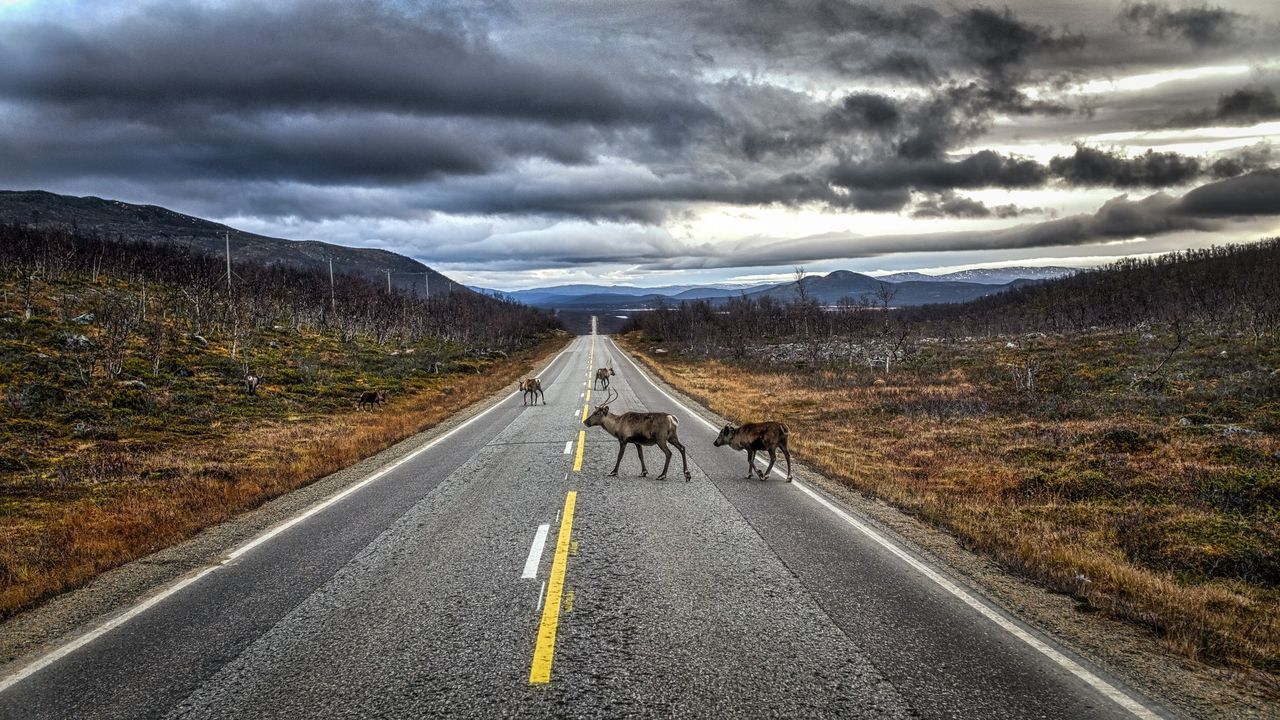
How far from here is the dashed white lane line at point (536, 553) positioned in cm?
709

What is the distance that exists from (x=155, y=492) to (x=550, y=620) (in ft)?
38.2

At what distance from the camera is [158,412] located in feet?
77.4

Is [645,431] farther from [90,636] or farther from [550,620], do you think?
[90,636]

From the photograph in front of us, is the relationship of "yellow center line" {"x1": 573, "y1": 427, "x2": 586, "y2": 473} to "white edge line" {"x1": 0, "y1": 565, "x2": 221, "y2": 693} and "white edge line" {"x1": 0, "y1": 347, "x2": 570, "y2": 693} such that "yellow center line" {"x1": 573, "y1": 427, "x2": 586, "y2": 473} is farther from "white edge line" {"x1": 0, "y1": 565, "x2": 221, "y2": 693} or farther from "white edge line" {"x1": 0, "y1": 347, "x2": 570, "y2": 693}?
"white edge line" {"x1": 0, "y1": 565, "x2": 221, "y2": 693}

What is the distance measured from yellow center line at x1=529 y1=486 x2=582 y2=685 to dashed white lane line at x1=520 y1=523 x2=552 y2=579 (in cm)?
20

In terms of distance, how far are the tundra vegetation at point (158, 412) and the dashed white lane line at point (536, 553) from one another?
Answer: 5.42 meters

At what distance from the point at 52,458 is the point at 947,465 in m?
23.6

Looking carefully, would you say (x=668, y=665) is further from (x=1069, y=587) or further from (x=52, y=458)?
(x=52, y=458)

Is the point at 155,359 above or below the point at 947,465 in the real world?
above

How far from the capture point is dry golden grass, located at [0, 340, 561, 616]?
8.15m

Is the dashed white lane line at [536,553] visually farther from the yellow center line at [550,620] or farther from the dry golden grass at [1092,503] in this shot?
the dry golden grass at [1092,503]

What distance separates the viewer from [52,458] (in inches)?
644

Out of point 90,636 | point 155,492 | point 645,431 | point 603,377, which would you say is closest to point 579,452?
point 645,431

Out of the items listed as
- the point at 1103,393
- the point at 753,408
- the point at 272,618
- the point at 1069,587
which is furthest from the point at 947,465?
the point at 1103,393
